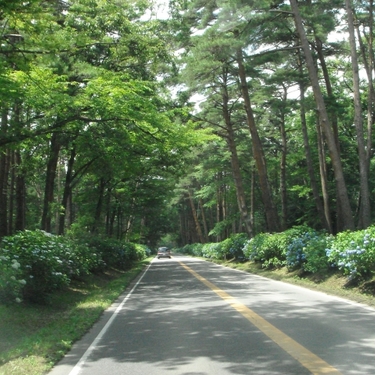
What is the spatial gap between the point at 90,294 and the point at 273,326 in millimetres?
8803

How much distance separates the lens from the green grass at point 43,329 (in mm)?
6566

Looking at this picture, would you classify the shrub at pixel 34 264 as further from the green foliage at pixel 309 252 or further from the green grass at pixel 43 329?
the green foliage at pixel 309 252

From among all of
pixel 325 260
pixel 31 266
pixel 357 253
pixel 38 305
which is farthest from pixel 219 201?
pixel 31 266

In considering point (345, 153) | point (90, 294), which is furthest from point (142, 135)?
point (345, 153)

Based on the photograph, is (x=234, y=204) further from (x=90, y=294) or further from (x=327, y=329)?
(x=327, y=329)

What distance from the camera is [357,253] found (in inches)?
493

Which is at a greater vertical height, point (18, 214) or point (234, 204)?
point (234, 204)

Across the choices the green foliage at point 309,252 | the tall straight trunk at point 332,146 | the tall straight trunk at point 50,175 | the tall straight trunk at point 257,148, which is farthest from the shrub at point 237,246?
the tall straight trunk at point 50,175

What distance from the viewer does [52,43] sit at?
10391 mm

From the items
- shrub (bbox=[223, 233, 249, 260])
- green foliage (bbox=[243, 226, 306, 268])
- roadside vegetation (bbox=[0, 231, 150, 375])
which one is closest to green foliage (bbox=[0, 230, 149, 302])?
roadside vegetation (bbox=[0, 231, 150, 375])

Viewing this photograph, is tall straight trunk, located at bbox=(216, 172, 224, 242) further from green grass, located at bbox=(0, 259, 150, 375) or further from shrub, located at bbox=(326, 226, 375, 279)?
green grass, located at bbox=(0, 259, 150, 375)

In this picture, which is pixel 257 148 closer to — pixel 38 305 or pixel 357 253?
pixel 357 253

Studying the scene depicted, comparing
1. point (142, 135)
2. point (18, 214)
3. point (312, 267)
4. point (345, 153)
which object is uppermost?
point (345, 153)

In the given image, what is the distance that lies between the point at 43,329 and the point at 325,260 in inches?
403
